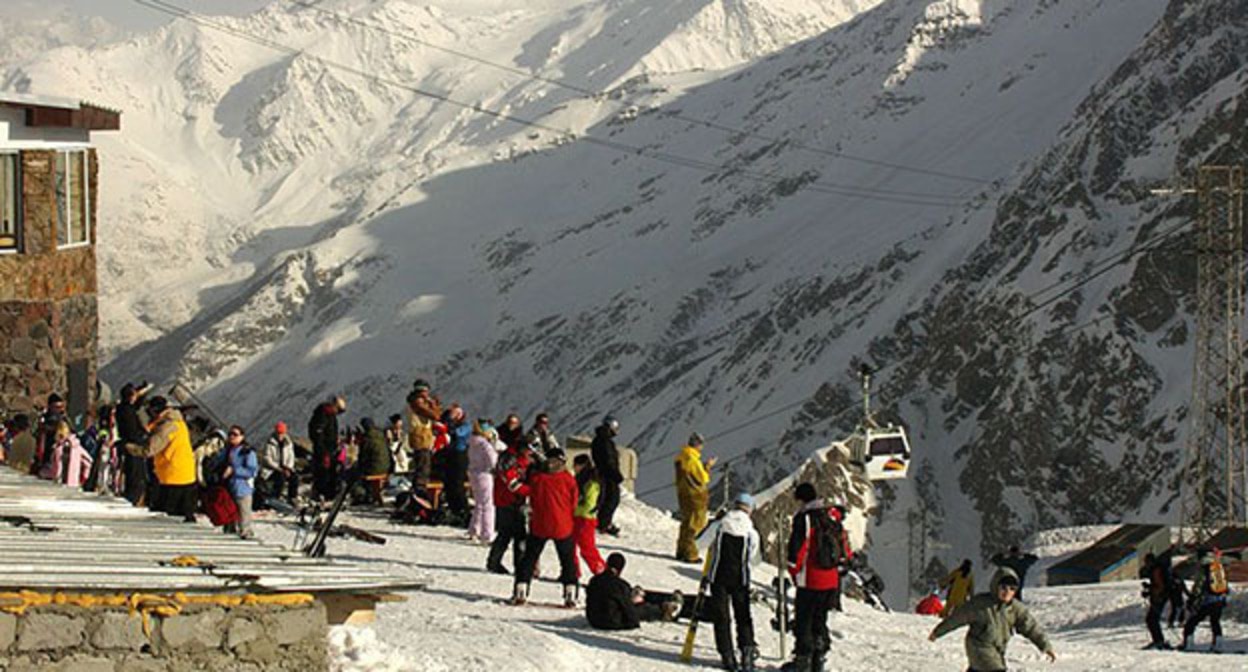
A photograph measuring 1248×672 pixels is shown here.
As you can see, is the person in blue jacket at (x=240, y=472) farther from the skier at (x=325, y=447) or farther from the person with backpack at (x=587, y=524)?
the skier at (x=325, y=447)

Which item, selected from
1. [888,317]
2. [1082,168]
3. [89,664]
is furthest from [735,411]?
[89,664]

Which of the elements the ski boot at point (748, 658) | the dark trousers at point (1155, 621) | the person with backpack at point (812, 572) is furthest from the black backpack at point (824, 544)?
the dark trousers at point (1155, 621)

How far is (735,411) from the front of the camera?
134 metres

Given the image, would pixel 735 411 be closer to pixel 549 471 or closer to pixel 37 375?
pixel 37 375

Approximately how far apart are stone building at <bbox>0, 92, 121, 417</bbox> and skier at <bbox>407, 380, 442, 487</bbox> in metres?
5.18

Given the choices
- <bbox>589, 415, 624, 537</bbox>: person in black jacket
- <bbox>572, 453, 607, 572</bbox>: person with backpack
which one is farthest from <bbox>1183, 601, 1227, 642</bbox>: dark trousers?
<bbox>589, 415, 624, 537</bbox>: person in black jacket

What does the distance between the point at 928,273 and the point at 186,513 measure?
392 feet

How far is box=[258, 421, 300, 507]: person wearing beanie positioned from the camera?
28.6 metres

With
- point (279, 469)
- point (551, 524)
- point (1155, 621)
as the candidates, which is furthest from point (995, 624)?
point (279, 469)

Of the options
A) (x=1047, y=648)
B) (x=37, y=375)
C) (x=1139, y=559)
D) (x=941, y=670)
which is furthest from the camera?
(x=1139, y=559)

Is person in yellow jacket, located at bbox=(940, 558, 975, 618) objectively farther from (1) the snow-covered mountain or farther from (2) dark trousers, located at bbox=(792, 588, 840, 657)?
(1) the snow-covered mountain

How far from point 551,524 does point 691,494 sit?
16.4 ft

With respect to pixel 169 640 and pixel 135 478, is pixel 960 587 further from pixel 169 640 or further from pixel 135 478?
pixel 169 640

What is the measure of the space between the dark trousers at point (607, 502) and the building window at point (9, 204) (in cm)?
876
